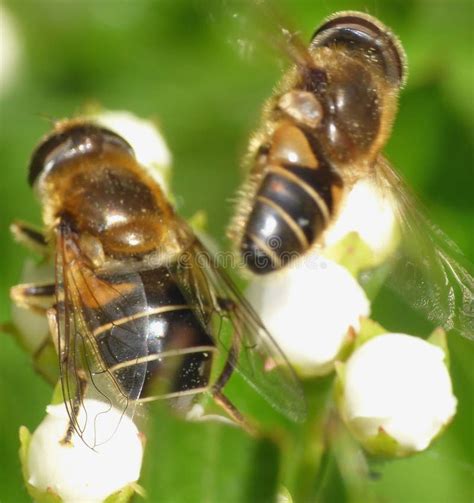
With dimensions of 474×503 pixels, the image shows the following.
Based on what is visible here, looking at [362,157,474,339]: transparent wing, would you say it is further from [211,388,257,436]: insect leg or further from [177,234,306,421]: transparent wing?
[211,388,257,436]: insect leg

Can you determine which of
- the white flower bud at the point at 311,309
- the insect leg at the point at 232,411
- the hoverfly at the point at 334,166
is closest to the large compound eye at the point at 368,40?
the hoverfly at the point at 334,166

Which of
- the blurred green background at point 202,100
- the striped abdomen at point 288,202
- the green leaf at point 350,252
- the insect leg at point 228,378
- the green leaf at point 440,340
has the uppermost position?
the striped abdomen at point 288,202

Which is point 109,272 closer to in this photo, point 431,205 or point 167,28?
point 431,205

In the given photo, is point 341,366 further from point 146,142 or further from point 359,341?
point 146,142

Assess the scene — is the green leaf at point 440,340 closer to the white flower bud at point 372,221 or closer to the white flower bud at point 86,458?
the white flower bud at point 372,221

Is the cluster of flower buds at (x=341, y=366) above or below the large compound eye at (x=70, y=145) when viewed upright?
below

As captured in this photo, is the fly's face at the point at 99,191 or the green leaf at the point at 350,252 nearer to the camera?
the fly's face at the point at 99,191

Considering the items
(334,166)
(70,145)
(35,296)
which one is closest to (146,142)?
(70,145)

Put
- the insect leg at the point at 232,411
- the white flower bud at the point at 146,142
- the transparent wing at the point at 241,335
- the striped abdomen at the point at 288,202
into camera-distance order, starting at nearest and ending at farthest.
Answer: the insect leg at the point at 232,411, the striped abdomen at the point at 288,202, the transparent wing at the point at 241,335, the white flower bud at the point at 146,142
